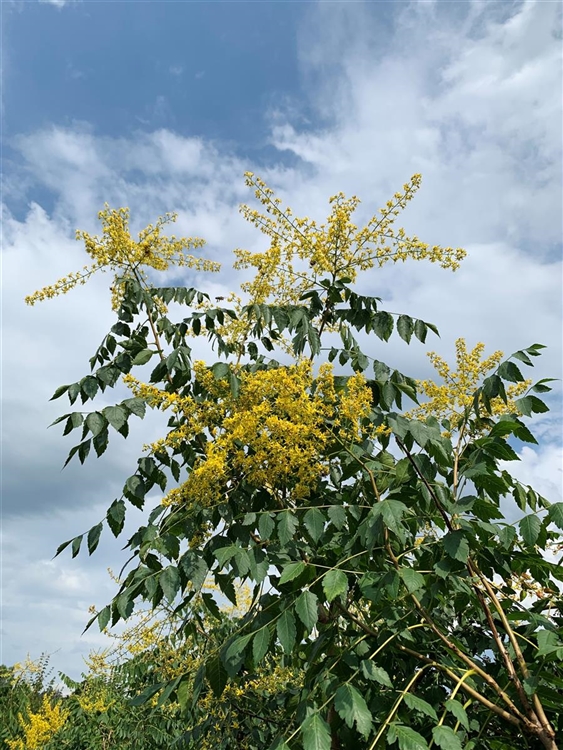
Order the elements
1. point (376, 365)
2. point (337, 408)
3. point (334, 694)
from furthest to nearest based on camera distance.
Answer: point (376, 365)
point (337, 408)
point (334, 694)

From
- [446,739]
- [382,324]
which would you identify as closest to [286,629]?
[446,739]

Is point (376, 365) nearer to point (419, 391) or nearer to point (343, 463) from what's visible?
point (419, 391)

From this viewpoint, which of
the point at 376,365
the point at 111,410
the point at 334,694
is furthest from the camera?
the point at 376,365

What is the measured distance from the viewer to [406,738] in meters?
1.77

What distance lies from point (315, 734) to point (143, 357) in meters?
1.72

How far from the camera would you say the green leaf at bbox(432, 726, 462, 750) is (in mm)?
1759

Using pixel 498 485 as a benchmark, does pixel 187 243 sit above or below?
above

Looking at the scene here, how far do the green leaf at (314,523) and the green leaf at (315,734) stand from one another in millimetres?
529

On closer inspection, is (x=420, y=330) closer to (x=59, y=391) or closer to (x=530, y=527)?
(x=530, y=527)

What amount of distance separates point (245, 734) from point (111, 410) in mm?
2660

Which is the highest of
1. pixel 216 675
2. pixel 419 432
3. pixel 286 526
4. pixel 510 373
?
pixel 510 373

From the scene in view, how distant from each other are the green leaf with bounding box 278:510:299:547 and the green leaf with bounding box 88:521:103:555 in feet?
2.82

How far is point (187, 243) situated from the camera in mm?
3424

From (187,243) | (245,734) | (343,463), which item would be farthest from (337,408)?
(245,734)
